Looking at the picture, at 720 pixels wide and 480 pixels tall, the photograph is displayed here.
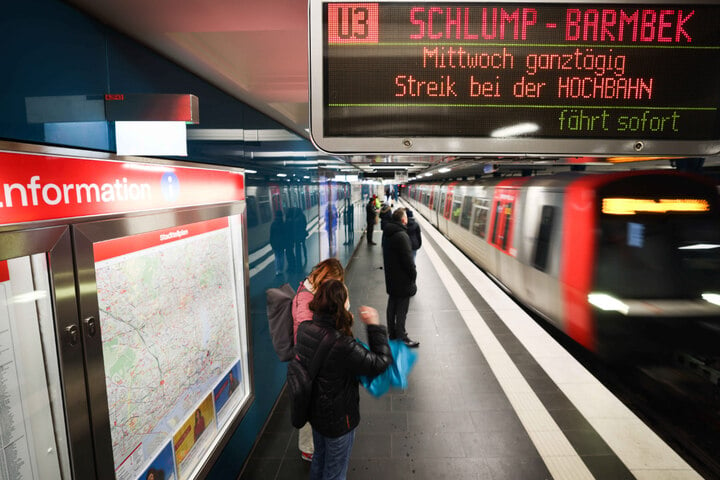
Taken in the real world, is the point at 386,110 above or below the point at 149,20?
below

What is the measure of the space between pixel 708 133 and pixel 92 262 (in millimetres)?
2463

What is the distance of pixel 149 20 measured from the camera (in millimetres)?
1621

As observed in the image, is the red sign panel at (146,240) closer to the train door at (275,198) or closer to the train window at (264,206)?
the train window at (264,206)

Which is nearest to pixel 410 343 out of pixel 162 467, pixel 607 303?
pixel 607 303

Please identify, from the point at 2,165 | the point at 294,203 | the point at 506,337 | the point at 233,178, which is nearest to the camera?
the point at 2,165

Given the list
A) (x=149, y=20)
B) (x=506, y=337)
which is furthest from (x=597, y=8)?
(x=506, y=337)

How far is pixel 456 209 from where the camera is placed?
11828mm

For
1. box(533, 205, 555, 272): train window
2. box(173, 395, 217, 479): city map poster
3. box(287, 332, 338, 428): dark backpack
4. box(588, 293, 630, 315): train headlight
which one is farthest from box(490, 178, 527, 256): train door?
box(173, 395, 217, 479): city map poster

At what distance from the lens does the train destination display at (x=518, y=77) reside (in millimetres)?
1507

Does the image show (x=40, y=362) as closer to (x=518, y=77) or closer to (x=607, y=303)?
(x=518, y=77)

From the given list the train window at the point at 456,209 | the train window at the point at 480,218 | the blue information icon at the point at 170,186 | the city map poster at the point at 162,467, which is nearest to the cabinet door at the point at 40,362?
the city map poster at the point at 162,467

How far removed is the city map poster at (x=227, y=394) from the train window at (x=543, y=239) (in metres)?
3.60

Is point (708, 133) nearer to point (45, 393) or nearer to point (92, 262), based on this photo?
point (92, 262)

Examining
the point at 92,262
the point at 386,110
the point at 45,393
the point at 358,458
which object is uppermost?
the point at 386,110
